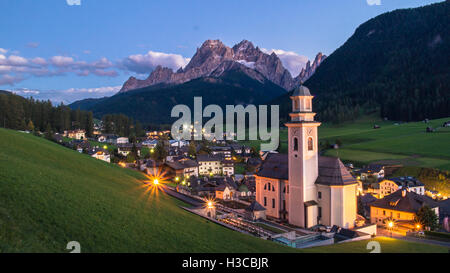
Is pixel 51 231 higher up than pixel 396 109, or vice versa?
pixel 396 109

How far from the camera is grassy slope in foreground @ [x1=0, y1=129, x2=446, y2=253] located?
36.7 feet

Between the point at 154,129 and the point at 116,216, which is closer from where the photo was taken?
the point at 116,216

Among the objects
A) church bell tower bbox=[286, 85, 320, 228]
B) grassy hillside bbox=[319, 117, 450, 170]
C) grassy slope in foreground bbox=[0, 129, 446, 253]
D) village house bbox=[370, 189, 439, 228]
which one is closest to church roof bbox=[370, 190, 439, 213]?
village house bbox=[370, 189, 439, 228]

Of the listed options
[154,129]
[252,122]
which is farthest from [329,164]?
[154,129]

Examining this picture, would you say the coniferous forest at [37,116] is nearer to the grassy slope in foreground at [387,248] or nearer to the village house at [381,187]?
the village house at [381,187]

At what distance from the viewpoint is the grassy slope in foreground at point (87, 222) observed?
1120cm

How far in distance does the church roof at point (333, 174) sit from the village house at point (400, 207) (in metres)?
12.8

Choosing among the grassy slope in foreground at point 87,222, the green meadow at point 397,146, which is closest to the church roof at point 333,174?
the grassy slope in foreground at point 87,222

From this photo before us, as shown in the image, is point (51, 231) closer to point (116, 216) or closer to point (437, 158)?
point (116, 216)

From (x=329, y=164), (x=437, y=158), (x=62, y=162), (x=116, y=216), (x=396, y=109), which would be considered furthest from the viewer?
(x=396, y=109)

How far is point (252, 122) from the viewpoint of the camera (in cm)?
19088

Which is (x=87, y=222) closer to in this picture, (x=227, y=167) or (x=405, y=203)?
(x=405, y=203)

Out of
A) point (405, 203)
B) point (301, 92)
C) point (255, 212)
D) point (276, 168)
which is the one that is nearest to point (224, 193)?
point (276, 168)
